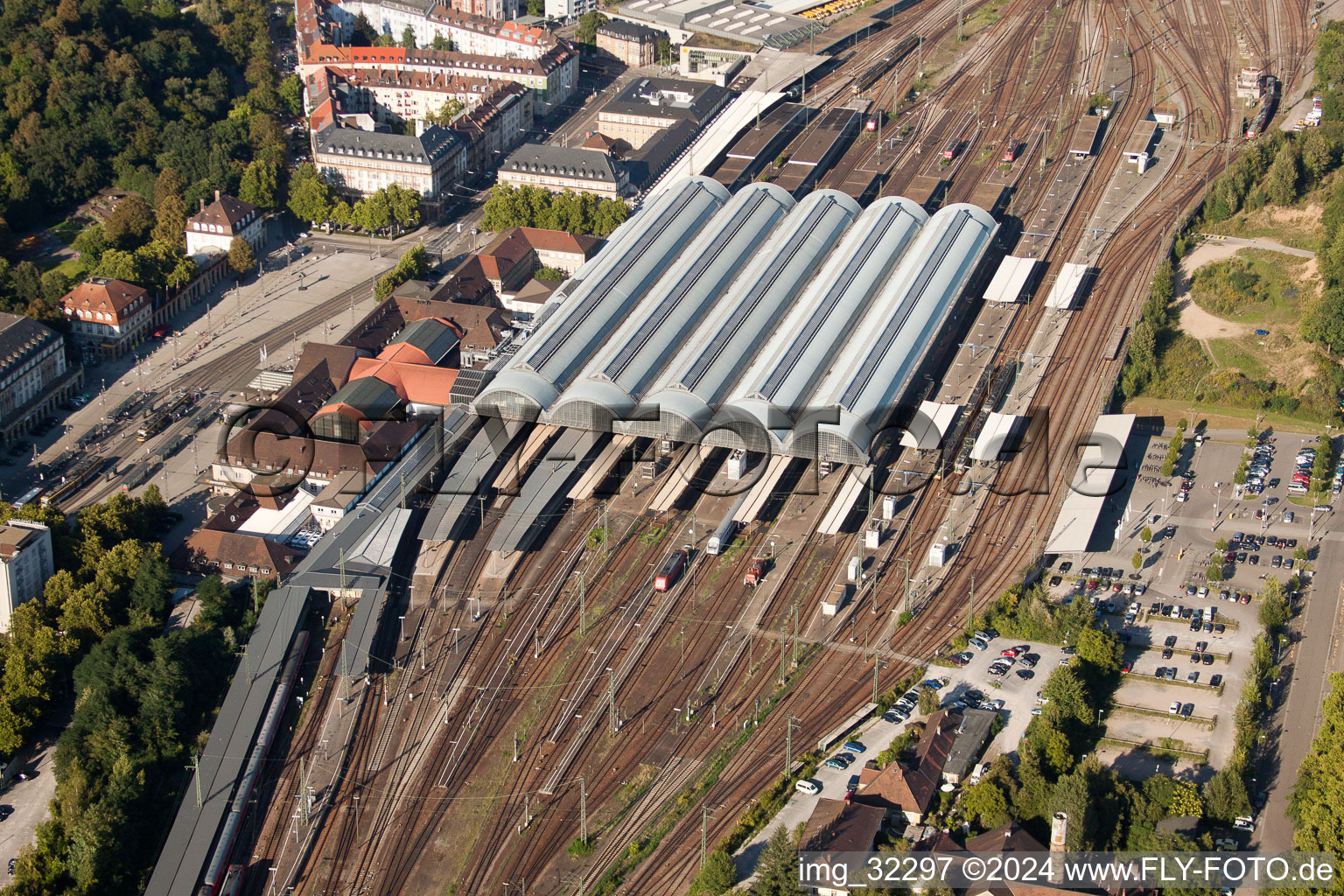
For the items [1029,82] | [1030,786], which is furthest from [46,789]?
[1029,82]

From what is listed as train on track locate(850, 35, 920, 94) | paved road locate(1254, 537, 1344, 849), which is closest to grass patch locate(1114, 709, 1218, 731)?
paved road locate(1254, 537, 1344, 849)

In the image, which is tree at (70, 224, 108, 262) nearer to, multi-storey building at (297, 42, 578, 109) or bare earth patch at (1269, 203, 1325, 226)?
multi-storey building at (297, 42, 578, 109)

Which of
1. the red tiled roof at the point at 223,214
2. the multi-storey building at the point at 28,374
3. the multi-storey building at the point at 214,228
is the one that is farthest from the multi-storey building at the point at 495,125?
the multi-storey building at the point at 28,374

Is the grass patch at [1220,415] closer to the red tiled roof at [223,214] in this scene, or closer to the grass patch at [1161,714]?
the grass patch at [1161,714]

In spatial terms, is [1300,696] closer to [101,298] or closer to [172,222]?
[101,298]

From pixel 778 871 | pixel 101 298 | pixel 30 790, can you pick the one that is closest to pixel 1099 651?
pixel 778 871

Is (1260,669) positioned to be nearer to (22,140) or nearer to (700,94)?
(700,94)
